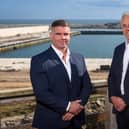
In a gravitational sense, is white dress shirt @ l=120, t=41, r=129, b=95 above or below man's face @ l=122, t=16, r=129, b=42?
below

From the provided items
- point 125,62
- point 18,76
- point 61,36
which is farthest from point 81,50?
point 61,36

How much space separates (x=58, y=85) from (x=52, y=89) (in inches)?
2.2

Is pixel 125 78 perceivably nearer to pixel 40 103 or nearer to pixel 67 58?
pixel 67 58

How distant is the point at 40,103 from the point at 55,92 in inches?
6.0

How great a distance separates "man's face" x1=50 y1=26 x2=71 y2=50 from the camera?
307cm

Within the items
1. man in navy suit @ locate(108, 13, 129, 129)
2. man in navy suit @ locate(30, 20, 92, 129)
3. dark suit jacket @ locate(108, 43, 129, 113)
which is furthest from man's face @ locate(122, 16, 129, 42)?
man in navy suit @ locate(30, 20, 92, 129)

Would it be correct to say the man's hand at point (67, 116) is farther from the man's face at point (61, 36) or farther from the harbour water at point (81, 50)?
the harbour water at point (81, 50)

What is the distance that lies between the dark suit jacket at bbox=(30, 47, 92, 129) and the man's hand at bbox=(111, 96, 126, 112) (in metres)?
0.27

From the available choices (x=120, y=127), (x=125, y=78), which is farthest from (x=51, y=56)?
(x=120, y=127)

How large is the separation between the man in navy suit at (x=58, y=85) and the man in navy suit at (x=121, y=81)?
0.93ft

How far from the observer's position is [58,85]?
304 cm

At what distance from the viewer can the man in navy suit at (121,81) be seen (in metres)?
3.21

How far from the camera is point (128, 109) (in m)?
3.23

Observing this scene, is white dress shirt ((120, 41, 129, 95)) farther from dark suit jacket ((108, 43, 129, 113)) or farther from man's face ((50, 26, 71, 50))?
man's face ((50, 26, 71, 50))
